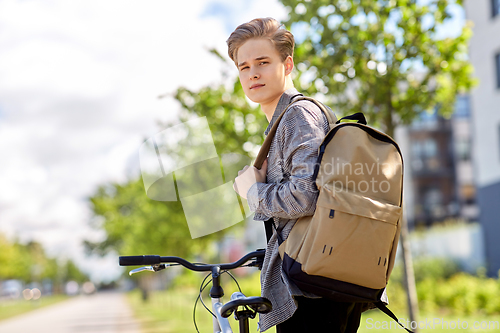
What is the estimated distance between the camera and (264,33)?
195 cm

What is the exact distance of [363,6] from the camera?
214 inches

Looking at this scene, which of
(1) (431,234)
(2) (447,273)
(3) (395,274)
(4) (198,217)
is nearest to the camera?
(4) (198,217)

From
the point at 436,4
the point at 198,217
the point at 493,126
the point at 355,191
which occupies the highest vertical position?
the point at 436,4

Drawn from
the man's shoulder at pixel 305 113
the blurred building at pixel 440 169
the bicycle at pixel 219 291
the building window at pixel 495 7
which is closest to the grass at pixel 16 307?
the bicycle at pixel 219 291

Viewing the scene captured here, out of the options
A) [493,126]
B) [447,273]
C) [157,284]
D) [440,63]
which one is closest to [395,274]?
[447,273]

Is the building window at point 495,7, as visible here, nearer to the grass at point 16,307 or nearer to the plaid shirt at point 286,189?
the plaid shirt at point 286,189

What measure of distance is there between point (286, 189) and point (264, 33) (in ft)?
2.27

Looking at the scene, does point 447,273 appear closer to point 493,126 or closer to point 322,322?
→ point 493,126

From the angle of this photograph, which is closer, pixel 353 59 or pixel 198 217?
pixel 198 217

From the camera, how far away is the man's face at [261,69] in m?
1.95

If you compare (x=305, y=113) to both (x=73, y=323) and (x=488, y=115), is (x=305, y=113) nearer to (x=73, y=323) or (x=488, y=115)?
(x=488, y=115)

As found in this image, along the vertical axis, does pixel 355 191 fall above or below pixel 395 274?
above

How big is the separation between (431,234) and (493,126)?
16.0 feet

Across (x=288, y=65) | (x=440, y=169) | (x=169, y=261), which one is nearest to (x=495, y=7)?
(x=288, y=65)
